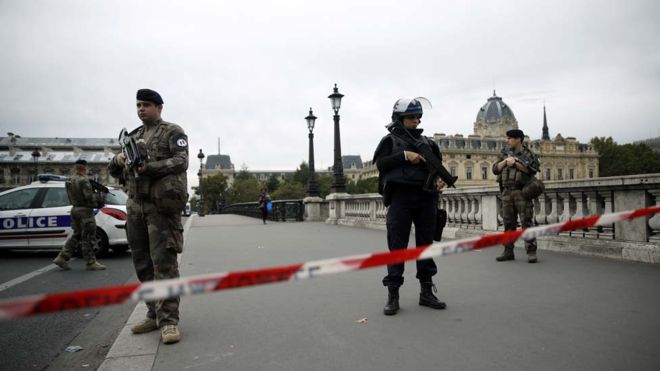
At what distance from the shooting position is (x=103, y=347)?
11.2 ft

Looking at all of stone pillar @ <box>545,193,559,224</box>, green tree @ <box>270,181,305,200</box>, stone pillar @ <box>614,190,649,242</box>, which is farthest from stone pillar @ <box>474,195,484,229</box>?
green tree @ <box>270,181,305,200</box>

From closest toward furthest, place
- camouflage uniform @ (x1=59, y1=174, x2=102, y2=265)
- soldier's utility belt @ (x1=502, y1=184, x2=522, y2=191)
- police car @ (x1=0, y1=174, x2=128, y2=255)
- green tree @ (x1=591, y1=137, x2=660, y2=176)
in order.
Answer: soldier's utility belt @ (x1=502, y1=184, x2=522, y2=191) < camouflage uniform @ (x1=59, y1=174, x2=102, y2=265) < police car @ (x1=0, y1=174, x2=128, y2=255) < green tree @ (x1=591, y1=137, x2=660, y2=176)

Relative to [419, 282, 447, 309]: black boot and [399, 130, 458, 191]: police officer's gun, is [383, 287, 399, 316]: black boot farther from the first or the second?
[399, 130, 458, 191]: police officer's gun

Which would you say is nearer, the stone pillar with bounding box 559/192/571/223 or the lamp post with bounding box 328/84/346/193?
the stone pillar with bounding box 559/192/571/223

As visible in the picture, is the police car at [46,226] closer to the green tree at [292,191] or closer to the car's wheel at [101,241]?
the car's wheel at [101,241]

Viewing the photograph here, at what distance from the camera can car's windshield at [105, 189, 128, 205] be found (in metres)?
9.27

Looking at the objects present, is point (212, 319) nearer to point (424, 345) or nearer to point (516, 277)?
point (424, 345)

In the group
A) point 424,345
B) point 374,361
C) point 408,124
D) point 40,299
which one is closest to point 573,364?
point 424,345

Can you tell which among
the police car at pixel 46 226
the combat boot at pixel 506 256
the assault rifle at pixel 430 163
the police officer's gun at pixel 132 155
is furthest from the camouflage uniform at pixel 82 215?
the combat boot at pixel 506 256

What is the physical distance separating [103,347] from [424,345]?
95.2 inches

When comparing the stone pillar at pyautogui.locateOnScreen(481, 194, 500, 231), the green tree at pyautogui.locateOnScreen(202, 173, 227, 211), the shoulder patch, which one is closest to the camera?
the shoulder patch

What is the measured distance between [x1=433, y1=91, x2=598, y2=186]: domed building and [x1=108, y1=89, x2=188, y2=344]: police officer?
104 meters

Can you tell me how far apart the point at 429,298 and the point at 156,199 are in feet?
8.40

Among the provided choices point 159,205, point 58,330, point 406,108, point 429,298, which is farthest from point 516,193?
point 58,330
